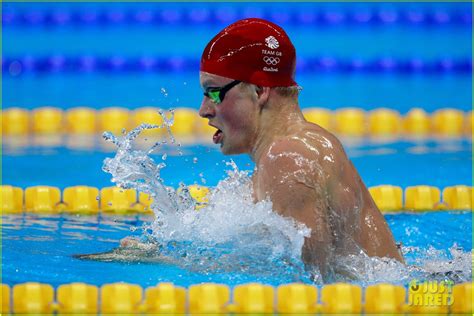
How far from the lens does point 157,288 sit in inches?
108

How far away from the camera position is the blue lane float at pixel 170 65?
8711 millimetres

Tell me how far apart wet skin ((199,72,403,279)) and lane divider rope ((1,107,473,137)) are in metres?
3.72

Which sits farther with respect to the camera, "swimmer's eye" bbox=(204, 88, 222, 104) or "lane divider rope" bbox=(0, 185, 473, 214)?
"lane divider rope" bbox=(0, 185, 473, 214)

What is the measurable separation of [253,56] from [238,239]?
66 cm

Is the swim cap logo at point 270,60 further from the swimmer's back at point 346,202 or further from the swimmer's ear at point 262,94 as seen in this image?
the swimmer's back at point 346,202

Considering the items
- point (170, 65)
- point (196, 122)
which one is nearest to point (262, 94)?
point (196, 122)

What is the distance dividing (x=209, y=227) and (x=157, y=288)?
0.60 m

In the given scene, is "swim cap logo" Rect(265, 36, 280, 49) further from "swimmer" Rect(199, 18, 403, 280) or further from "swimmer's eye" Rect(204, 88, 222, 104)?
"swimmer's eye" Rect(204, 88, 222, 104)

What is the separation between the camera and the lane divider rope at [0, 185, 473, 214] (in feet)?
14.8

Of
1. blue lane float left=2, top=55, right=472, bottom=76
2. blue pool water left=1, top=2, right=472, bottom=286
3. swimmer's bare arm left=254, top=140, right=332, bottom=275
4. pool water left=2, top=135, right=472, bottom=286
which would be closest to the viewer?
swimmer's bare arm left=254, top=140, right=332, bottom=275

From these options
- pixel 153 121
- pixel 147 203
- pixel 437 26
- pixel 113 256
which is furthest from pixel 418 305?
pixel 437 26

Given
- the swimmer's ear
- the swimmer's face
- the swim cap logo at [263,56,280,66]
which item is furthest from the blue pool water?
the swim cap logo at [263,56,280,66]

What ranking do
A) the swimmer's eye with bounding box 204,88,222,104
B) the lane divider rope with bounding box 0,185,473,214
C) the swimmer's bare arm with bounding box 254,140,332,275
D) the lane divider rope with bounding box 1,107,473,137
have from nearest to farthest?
1. the swimmer's bare arm with bounding box 254,140,332,275
2. the swimmer's eye with bounding box 204,88,222,104
3. the lane divider rope with bounding box 0,185,473,214
4. the lane divider rope with bounding box 1,107,473,137

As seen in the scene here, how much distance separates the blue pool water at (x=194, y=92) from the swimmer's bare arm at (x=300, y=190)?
20 cm
